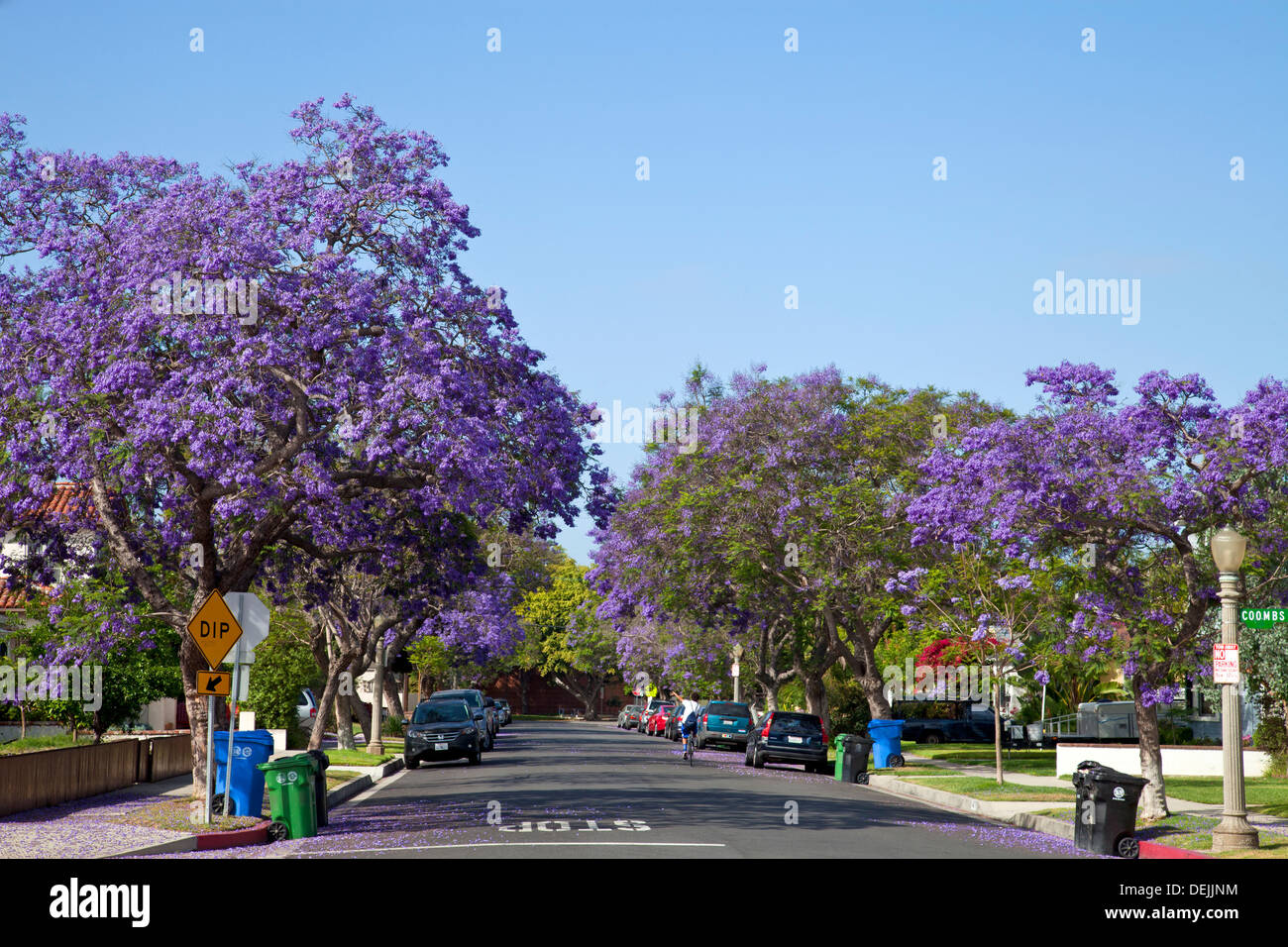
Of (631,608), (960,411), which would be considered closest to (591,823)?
(960,411)

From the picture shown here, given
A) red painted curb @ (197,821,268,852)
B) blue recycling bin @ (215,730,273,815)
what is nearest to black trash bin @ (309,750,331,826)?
blue recycling bin @ (215,730,273,815)

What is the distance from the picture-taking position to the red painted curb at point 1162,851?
16.0 metres

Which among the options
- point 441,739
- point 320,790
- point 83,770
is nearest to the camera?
point 320,790

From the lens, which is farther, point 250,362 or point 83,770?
point 83,770

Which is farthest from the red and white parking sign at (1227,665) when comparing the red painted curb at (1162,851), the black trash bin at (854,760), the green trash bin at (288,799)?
the black trash bin at (854,760)

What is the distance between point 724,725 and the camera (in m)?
45.5

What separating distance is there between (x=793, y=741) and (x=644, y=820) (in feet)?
60.0

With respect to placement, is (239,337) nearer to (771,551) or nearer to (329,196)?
(329,196)

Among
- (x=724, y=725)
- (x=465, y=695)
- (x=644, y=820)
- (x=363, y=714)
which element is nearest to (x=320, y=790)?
(x=644, y=820)

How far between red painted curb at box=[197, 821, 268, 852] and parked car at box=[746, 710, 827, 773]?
2064 centimetres

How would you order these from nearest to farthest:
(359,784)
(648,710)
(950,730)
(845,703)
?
(359,784), (950,730), (845,703), (648,710)

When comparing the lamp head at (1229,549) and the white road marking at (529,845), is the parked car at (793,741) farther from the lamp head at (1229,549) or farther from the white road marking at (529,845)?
the white road marking at (529,845)

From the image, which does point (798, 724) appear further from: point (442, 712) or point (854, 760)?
point (442, 712)

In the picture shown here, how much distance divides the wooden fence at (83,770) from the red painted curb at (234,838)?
13.7 ft
